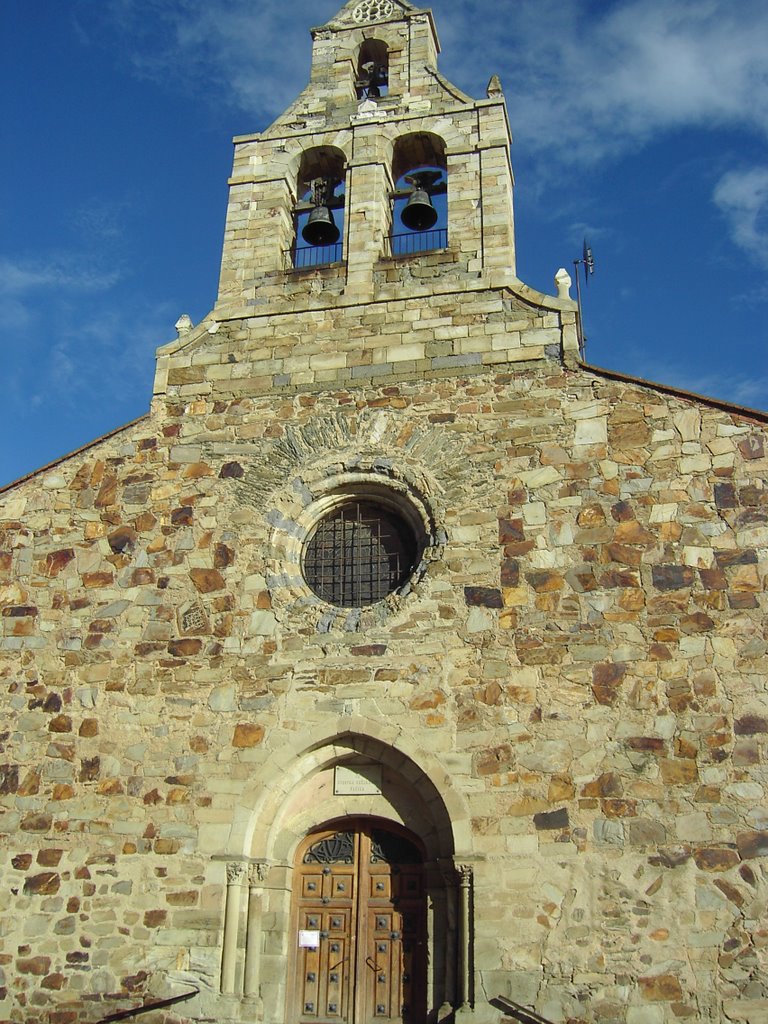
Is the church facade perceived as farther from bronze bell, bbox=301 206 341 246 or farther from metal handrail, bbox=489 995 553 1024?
bronze bell, bbox=301 206 341 246

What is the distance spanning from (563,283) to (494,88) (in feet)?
9.50

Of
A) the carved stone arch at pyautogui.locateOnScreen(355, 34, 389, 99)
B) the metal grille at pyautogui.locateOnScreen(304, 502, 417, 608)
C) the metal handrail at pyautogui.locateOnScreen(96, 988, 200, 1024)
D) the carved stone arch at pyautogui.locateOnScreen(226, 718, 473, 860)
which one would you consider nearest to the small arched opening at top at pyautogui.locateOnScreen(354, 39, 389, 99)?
the carved stone arch at pyautogui.locateOnScreen(355, 34, 389, 99)

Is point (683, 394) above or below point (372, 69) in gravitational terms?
below

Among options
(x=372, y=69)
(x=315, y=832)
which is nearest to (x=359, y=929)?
(x=315, y=832)

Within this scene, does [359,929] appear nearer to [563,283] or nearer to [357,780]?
[357,780]

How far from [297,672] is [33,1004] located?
129 inches

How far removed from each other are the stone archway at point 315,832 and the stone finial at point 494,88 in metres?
7.32

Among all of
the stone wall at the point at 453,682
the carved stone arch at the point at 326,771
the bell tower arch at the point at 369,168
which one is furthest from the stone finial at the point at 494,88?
the carved stone arch at the point at 326,771

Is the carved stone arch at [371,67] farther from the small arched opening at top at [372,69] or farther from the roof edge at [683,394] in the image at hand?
the roof edge at [683,394]

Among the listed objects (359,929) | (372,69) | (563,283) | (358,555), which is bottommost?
(359,929)

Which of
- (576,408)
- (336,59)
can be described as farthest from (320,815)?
(336,59)

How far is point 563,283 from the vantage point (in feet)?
32.5

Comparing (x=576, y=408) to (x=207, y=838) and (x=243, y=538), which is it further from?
(x=207, y=838)

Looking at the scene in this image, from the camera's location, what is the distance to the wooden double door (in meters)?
7.79
